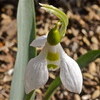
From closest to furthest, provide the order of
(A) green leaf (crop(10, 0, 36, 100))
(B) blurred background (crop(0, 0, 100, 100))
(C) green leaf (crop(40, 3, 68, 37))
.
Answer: (C) green leaf (crop(40, 3, 68, 37)) < (A) green leaf (crop(10, 0, 36, 100)) < (B) blurred background (crop(0, 0, 100, 100))

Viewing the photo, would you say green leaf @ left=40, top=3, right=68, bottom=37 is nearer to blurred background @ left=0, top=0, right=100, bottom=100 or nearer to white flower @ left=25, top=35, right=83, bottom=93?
white flower @ left=25, top=35, right=83, bottom=93

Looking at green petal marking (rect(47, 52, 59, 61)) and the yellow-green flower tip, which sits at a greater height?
the yellow-green flower tip

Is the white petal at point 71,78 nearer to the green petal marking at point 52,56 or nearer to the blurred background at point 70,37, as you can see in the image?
the green petal marking at point 52,56

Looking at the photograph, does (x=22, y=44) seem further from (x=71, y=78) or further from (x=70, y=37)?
(x=70, y=37)

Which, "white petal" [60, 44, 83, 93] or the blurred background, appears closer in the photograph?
"white petal" [60, 44, 83, 93]

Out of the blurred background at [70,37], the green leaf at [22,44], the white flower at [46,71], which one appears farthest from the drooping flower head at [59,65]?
the blurred background at [70,37]

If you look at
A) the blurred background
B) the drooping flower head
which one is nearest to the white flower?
the drooping flower head

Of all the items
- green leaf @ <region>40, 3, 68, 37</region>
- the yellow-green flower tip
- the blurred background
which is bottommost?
the blurred background

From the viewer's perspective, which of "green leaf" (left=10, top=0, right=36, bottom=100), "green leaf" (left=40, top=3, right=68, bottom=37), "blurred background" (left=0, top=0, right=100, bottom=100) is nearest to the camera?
"green leaf" (left=40, top=3, right=68, bottom=37)
